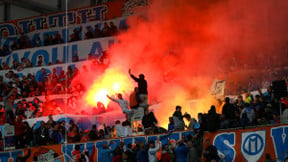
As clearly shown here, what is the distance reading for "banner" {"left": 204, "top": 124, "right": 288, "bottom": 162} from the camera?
16.0m

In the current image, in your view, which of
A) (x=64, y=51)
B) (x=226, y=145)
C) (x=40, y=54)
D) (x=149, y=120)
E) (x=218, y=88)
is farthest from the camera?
(x=40, y=54)

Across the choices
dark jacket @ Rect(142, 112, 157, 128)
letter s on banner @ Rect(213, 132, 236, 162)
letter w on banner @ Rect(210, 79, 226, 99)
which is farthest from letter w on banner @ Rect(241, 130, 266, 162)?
letter w on banner @ Rect(210, 79, 226, 99)

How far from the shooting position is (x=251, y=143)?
16375 millimetres

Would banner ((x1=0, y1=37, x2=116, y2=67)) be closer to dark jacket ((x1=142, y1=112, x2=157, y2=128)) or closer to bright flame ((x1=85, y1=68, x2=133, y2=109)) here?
bright flame ((x1=85, y1=68, x2=133, y2=109))

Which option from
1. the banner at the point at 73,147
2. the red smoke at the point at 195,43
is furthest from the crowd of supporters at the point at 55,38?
the banner at the point at 73,147

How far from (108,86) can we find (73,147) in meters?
5.75

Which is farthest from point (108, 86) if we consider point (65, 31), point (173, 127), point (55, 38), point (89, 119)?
point (173, 127)

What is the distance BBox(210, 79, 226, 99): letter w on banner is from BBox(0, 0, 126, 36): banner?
6692mm

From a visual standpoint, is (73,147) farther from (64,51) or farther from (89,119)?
(64,51)

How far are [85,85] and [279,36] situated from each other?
731cm

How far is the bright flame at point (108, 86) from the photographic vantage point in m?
24.4

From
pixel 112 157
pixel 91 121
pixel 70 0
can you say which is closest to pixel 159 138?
pixel 112 157

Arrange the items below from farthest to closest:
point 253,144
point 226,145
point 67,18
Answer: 1. point 67,18
2. point 226,145
3. point 253,144

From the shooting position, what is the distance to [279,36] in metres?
22.6
